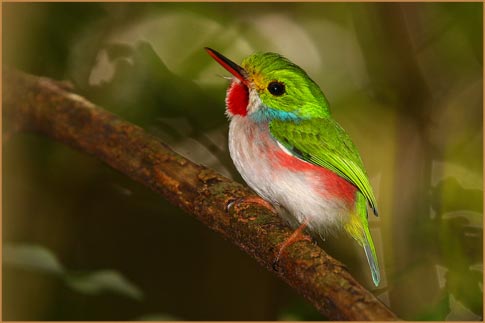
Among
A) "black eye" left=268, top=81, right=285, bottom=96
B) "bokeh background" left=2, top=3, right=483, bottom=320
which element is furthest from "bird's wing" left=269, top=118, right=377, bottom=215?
"bokeh background" left=2, top=3, right=483, bottom=320

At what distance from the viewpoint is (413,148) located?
3221 mm

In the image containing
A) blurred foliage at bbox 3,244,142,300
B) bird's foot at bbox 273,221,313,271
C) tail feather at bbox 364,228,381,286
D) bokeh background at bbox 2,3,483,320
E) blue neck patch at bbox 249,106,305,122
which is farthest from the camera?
bokeh background at bbox 2,3,483,320

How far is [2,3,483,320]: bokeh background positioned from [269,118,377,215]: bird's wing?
2.34ft

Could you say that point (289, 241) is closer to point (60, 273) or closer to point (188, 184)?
point (188, 184)

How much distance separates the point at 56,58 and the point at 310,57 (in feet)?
4.95

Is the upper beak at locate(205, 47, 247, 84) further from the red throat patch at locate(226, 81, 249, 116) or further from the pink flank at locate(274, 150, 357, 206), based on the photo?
the pink flank at locate(274, 150, 357, 206)

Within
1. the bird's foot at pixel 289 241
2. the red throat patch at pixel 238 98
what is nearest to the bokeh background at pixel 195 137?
the red throat patch at pixel 238 98

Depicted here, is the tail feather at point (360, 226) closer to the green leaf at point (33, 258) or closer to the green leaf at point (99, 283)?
the green leaf at point (99, 283)

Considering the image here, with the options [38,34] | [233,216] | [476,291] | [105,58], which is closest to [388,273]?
[476,291]

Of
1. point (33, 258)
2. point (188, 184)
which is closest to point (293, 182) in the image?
point (188, 184)

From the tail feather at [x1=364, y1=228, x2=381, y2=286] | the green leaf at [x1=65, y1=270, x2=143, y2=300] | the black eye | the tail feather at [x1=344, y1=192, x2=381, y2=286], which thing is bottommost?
the tail feather at [x1=364, y1=228, x2=381, y2=286]

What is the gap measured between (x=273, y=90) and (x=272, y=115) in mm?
101

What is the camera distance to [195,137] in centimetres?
331

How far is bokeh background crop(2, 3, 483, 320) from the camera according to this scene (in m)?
3.23
